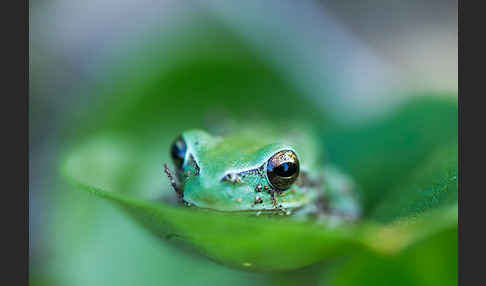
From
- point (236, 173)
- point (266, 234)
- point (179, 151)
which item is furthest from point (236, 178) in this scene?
point (266, 234)

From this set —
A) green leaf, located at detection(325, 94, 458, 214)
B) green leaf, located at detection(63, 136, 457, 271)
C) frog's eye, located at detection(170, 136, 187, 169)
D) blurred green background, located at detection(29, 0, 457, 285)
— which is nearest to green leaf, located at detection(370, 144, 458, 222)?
blurred green background, located at detection(29, 0, 457, 285)

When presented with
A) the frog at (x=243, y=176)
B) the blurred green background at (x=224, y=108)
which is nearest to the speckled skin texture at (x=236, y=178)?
the frog at (x=243, y=176)

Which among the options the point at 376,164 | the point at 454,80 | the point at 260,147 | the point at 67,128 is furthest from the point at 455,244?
the point at 454,80

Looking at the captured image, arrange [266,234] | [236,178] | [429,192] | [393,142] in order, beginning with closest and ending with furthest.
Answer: [266,234] → [429,192] → [236,178] → [393,142]

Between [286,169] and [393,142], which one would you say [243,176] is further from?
[393,142]

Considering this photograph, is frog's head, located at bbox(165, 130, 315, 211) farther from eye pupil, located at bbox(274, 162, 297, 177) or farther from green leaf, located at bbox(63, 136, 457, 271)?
green leaf, located at bbox(63, 136, 457, 271)

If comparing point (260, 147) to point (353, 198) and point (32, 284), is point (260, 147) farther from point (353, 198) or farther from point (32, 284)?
point (32, 284)
